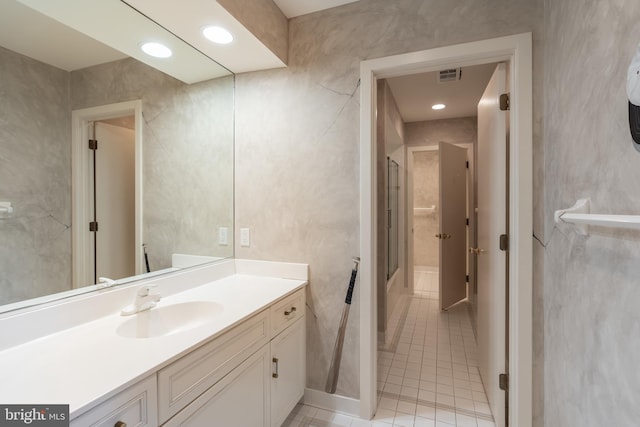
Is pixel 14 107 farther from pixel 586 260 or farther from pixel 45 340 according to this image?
pixel 586 260

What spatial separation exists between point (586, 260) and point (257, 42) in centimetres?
182

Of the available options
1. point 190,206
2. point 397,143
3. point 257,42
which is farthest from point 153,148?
point 397,143

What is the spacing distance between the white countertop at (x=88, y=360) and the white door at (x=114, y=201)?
251mm

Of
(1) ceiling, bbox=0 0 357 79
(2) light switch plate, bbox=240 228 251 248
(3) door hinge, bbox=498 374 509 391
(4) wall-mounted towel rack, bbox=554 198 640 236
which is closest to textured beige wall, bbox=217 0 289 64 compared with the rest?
(1) ceiling, bbox=0 0 357 79

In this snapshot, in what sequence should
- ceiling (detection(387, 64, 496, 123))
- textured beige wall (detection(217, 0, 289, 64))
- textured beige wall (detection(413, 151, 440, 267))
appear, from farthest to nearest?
textured beige wall (detection(413, 151, 440, 267)), ceiling (detection(387, 64, 496, 123)), textured beige wall (detection(217, 0, 289, 64))

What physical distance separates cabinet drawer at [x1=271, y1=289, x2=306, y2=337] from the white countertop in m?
0.21

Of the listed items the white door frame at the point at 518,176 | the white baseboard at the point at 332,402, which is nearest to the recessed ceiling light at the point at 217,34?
the white door frame at the point at 518,176

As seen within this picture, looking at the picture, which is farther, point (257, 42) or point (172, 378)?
point (257, 42)

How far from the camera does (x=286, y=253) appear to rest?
6.14 ft

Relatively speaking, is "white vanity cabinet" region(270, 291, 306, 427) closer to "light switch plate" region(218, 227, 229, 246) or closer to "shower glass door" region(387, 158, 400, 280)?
"light switch plate" region(218, 227, 229, 246)

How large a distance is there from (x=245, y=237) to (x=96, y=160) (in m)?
0.94

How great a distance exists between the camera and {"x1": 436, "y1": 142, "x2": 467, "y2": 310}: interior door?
335cm

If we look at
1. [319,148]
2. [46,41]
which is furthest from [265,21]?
[46,41]

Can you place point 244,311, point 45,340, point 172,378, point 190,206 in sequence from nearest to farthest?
point 172,378, point 45,340, point 244,311, point 190,206
